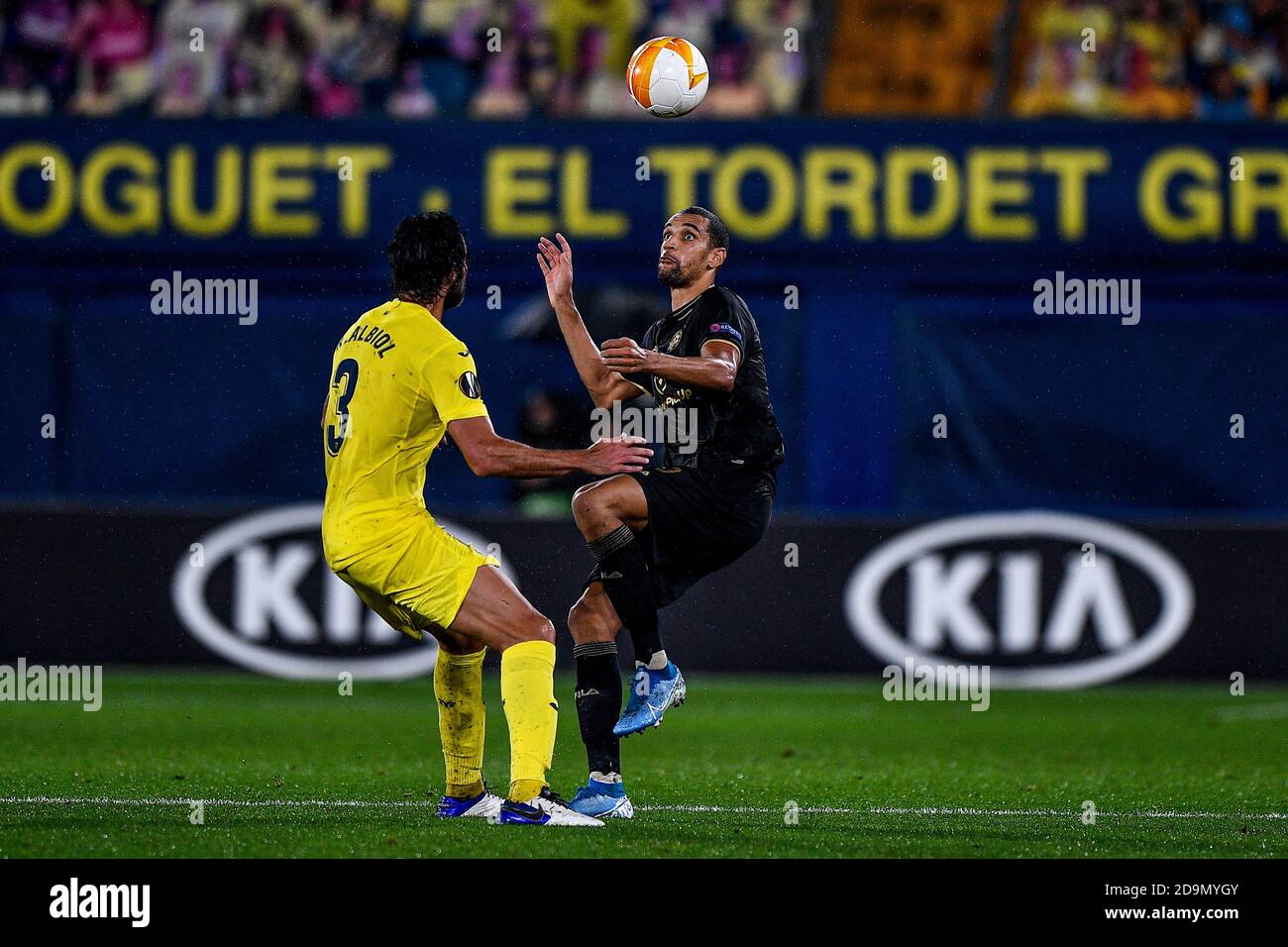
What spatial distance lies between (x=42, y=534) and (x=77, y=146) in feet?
9.65

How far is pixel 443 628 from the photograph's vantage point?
21.4ft

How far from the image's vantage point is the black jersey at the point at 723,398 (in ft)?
23.2

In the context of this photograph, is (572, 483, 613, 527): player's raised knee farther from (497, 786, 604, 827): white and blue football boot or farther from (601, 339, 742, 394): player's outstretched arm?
(497, 786, 604, 827): white and blue football boot

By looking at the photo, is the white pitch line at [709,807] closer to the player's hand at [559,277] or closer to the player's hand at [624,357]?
the player's hand at [624,357]

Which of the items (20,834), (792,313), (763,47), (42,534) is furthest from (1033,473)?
(20,834)

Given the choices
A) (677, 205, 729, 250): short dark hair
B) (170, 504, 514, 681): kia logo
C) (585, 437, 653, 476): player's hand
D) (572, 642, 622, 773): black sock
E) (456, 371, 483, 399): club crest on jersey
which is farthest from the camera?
(170, 504, 514, 681): kia logo

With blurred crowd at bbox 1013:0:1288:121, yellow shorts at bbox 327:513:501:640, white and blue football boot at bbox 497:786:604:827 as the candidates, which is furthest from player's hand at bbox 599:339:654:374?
blurred crowd at bbox 1013:0:1288:121

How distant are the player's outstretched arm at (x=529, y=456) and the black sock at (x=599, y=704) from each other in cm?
89

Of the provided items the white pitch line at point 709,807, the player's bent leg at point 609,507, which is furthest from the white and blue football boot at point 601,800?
the player's bent leg at point 609,507

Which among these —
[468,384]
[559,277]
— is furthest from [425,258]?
[559,277]

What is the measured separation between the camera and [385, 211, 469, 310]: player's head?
21.7 ft

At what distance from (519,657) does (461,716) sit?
0.52m

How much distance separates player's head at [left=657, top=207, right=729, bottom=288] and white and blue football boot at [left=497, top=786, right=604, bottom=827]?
78.7 inches

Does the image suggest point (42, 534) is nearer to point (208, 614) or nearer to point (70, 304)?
point (208, 614)
